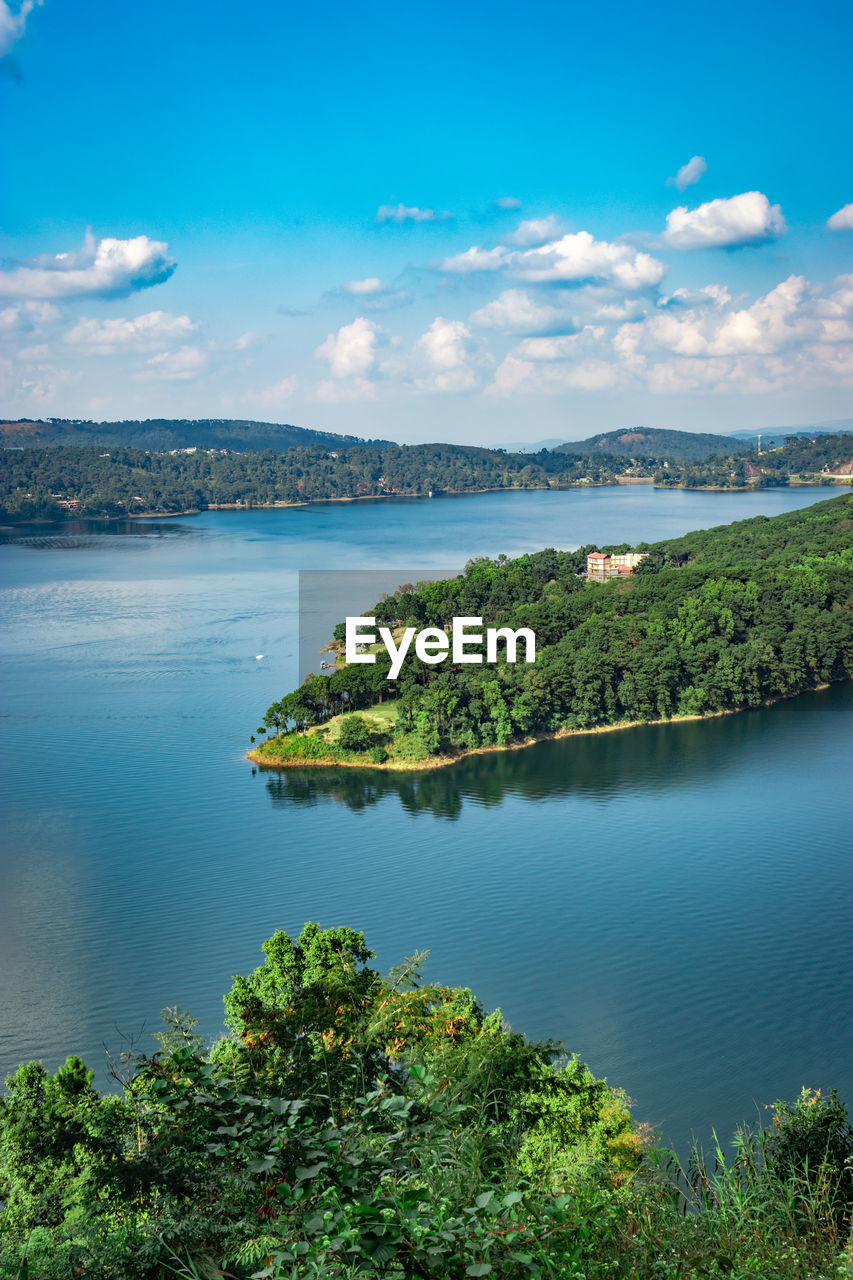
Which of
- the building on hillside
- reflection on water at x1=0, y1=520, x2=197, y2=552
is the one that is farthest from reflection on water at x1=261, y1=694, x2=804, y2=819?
reflection on water at x1=0, y1=520, x2=197, y2=552

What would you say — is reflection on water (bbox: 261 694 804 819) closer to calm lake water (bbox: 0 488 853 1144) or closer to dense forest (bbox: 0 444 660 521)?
calm lake water (bbox: 0 488 853 1144)

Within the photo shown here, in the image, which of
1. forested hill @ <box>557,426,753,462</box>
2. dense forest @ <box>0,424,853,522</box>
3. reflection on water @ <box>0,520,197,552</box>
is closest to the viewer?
reflection on water @ <box>0,520,197,552</box>

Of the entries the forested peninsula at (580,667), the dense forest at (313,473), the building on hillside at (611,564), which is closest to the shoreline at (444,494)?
the dense forest at (313,473)

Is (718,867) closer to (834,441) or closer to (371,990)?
(371,990)

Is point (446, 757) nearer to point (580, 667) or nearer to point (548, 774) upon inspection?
point (548, 774)

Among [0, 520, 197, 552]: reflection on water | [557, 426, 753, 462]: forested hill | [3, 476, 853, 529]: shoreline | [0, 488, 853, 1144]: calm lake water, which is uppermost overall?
[557, 426, 753, 462]: forested hill

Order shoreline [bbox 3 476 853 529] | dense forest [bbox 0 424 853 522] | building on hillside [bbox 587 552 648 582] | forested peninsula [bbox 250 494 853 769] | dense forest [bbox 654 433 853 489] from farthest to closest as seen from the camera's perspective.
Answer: dense forest [bbox 654 433 853 489] < dense forest [bbox 0 424 853 522] < shoreline [bbox 3 476 853 529] < building on hillside [bbox 587 552 648 582] < forested peninsula [bbox 250 494 853 769]

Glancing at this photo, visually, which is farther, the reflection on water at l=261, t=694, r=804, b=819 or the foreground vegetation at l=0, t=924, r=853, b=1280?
the reflection on water at l=261, t=694, r=804, b=819

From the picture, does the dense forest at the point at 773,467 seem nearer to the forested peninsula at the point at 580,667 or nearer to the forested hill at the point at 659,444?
the forested hill at the point at 659,444
